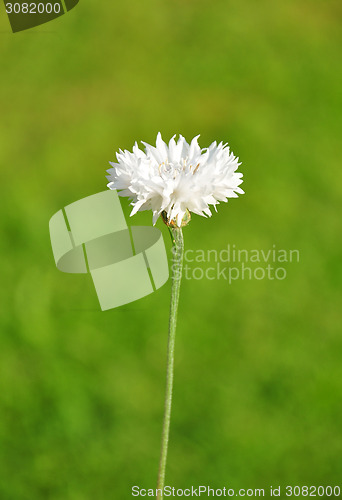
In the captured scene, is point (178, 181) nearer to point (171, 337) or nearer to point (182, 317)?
point (171, 337)

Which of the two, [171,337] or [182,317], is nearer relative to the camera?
[171,337]

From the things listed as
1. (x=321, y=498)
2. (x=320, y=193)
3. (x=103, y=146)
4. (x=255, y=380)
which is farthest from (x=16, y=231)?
(x=321, y=498)

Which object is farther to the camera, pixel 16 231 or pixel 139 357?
pixel 16 231

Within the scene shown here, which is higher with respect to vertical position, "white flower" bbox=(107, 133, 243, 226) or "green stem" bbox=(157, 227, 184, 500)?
"white flower" bbox=(107, 133, 243, 226)

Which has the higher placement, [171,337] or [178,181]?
[178,181]

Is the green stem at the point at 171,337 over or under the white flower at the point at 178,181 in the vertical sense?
under

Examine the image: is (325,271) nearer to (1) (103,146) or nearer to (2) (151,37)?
(1) (103,146)

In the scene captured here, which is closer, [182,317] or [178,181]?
[178,181]

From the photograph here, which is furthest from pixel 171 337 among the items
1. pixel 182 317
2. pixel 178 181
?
pixel 182 317
